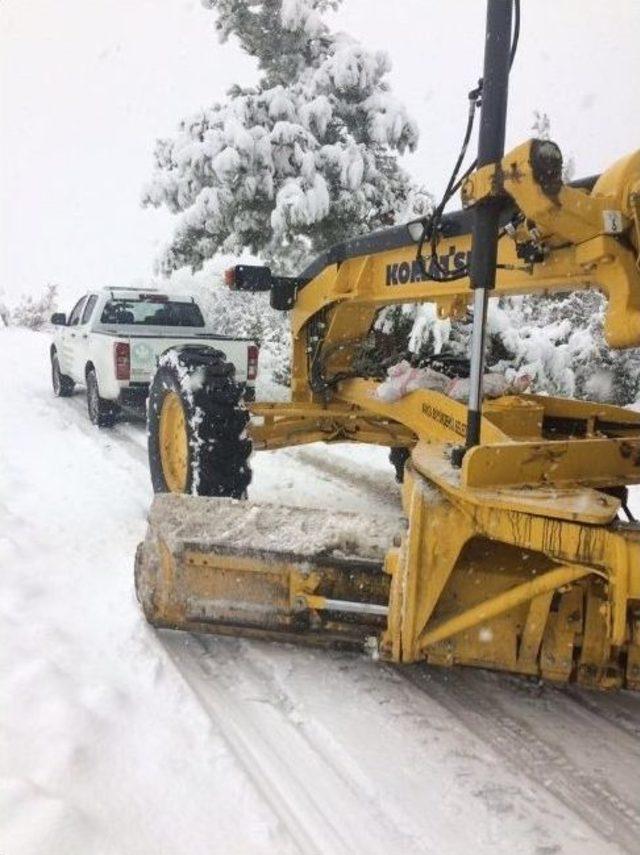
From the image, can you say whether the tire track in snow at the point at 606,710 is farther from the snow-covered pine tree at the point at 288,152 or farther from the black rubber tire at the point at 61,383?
the black rubber tire at the point at 61,383

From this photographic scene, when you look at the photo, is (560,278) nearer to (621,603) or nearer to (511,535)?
(511,535)

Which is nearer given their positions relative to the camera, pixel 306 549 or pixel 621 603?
pixel 621 603

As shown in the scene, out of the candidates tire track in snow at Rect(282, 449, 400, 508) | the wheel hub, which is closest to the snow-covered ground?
Answer: the wheel hub

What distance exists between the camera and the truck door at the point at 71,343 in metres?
10.3

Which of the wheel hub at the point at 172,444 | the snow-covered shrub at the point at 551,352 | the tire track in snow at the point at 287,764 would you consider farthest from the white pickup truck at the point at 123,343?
the tire track in snow at the point at 287,764

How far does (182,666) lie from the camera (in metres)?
3.21

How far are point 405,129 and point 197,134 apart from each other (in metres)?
3.28

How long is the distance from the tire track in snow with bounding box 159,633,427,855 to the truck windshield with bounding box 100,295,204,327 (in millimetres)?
7297

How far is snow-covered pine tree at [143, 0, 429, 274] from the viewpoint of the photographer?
10562 mm

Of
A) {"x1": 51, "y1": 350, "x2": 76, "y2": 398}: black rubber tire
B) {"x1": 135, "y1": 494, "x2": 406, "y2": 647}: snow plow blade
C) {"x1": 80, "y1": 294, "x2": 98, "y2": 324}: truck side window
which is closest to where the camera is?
{"x1": 135, "y1": 494, "x2": 406, "y2": 647}: snow plow blade

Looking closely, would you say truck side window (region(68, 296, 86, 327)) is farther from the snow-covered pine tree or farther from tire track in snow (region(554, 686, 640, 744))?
tire track in snow (region(554, 686, 640, 744))

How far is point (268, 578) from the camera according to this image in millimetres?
3191

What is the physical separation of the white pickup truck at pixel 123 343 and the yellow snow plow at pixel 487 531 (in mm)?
4648

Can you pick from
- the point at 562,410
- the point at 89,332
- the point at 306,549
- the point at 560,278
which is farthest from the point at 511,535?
the point at 89,332
